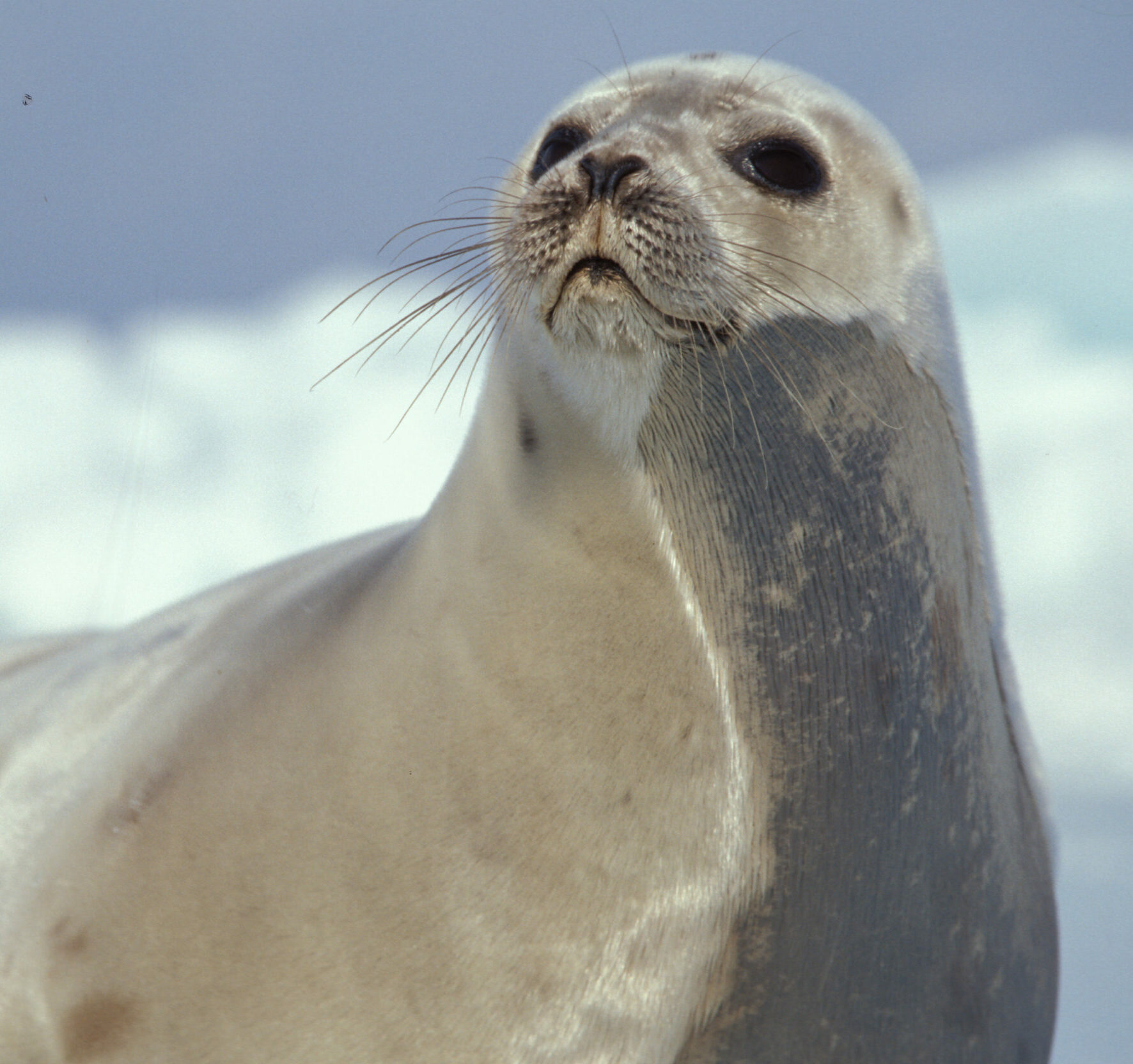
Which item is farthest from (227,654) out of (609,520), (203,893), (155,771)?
(609,520)

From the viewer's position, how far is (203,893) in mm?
1318

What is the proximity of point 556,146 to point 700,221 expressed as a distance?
0.29 metres

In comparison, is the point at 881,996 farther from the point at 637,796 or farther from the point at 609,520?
the point at 609,520

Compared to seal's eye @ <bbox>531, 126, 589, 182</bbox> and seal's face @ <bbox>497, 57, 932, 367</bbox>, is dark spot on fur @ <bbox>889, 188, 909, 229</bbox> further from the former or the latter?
seal's eye @ <bbox>531, 126, 589, 182</bbox>

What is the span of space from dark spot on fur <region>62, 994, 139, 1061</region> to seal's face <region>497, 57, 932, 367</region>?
845mm

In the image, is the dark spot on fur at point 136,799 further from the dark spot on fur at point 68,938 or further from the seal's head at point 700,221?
the seal's head at point 700,221

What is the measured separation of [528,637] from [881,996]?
516mm

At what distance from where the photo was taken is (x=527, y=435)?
1.28 metres

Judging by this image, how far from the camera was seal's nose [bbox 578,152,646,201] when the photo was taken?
1113mm

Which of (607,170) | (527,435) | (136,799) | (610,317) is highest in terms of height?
(607,170)

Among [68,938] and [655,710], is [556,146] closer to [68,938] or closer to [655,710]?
[655,710]

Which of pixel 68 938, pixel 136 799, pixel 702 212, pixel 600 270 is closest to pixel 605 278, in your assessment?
pixel 600 270

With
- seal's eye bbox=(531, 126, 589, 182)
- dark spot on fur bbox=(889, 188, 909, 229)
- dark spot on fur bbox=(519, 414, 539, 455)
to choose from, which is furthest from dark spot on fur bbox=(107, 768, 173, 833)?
dark spot on fur bbox=(889, 188, 909, 229)

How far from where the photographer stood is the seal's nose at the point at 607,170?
111 centimetres
